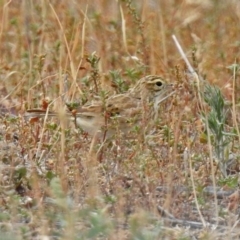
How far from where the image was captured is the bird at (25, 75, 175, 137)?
6.09 m

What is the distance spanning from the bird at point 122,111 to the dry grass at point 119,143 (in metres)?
0.08

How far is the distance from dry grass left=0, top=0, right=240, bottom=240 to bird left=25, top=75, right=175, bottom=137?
0.25 feet

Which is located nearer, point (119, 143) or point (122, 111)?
point (119, 143)

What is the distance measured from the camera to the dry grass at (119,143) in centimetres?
455

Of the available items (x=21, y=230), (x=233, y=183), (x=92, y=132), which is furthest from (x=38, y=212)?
(x=92, y=132)

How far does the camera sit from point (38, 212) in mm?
4625

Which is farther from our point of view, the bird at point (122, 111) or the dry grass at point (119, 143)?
the bird at point (122, 111)

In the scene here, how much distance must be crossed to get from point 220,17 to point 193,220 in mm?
4593

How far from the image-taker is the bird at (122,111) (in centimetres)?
609

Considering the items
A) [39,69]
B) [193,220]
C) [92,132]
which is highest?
A: [39,69]

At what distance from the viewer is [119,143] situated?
230 inches

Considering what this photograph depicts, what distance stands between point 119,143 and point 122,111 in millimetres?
690

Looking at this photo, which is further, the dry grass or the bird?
the bird

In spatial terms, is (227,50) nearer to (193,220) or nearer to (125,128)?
(125,128)
